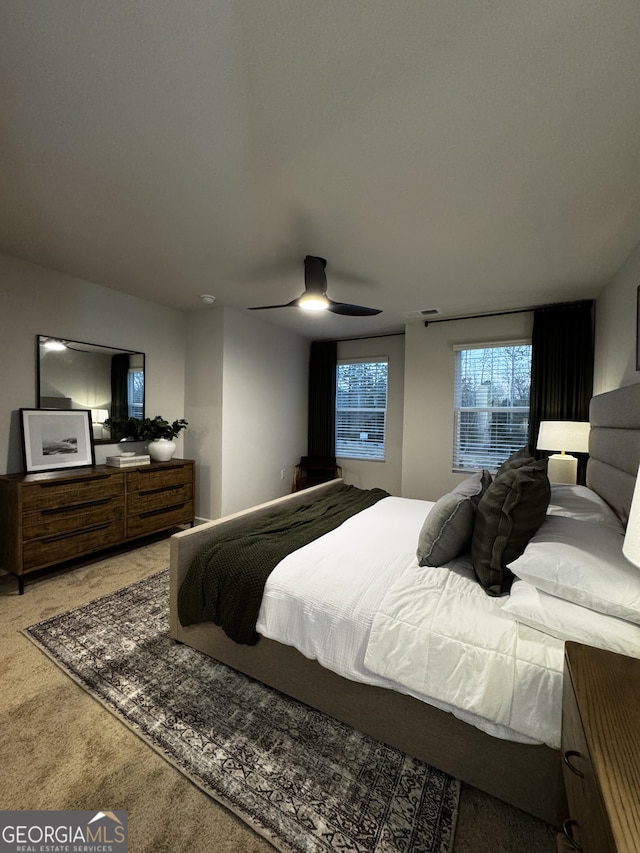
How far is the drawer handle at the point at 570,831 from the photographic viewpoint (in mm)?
808

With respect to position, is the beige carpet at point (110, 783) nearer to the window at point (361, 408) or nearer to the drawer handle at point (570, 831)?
the drawer handle at point (570, 831)

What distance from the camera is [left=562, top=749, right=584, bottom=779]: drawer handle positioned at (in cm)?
80

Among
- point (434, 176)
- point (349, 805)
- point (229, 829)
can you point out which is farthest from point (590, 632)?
point (434, 176)

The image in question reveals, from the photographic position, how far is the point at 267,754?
1.39 m

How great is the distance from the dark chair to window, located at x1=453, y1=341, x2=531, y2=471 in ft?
5.83

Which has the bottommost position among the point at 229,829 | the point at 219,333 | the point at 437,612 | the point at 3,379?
the point at 229,829

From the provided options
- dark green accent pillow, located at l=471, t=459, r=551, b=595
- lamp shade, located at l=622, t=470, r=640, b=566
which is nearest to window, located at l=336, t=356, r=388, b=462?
dark green accent pillow, located at l=471, t=459, r=551, b=595

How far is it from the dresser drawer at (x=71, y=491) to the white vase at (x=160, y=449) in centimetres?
53

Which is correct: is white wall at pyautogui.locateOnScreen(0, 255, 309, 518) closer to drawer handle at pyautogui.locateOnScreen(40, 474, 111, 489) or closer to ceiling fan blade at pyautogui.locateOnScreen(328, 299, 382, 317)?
drawer handle at pyautogui.locateOnScreen(40, 474, 111, 489)

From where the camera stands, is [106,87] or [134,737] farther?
[134,737]

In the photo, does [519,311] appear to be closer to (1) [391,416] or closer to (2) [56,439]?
(1) [391,416]

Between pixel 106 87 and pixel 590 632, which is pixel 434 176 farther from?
pixel 590 632

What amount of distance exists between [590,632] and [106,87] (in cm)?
257

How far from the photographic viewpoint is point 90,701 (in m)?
1.65
